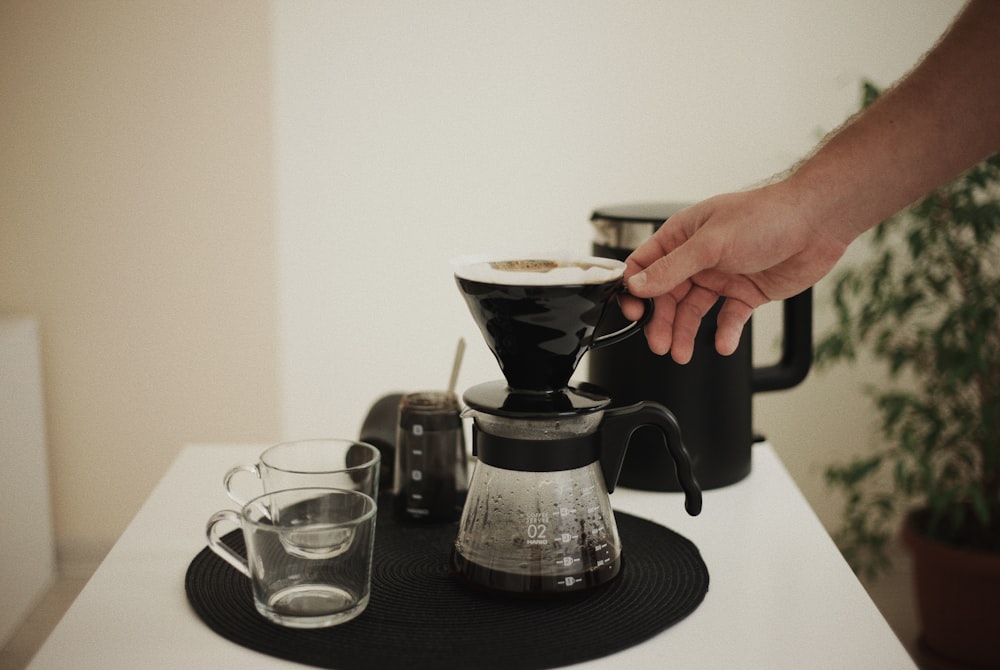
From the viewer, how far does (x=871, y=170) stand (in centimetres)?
103

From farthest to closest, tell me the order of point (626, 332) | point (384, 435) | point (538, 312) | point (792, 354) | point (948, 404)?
point (948, 404), point (792, 354), point (384, 435), point (626, 332), point (538, 312)

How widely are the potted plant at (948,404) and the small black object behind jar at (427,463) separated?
1.29 meters

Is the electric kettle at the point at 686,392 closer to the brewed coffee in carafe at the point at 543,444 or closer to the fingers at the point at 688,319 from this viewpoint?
the fingers at the point at 688,319

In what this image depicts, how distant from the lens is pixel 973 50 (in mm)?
1011

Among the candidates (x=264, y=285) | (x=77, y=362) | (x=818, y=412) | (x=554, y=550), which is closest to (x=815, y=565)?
(x=554, y=550)

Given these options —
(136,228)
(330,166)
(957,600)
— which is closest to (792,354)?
(957,600)

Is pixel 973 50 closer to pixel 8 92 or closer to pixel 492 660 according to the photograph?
pixel 492 660

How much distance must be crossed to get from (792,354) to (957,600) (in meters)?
1.09

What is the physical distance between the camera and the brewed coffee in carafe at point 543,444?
2.83ft

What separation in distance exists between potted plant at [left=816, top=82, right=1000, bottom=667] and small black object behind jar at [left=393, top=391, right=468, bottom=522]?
4.22 feet

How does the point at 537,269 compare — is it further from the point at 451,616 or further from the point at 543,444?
the point at 451,616

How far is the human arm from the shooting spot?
1011 millimetres

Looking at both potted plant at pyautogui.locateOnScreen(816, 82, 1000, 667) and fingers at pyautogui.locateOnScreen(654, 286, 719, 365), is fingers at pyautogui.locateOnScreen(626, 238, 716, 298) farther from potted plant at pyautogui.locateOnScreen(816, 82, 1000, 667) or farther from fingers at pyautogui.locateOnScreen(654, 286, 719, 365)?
potted plant at pyautogui.locateOnScreen(816, 82, 1000, 667)

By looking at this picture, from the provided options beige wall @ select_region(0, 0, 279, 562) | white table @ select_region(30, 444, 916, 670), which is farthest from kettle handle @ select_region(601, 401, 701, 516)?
beige wall @ select_region(0, 0, 279, 562)
